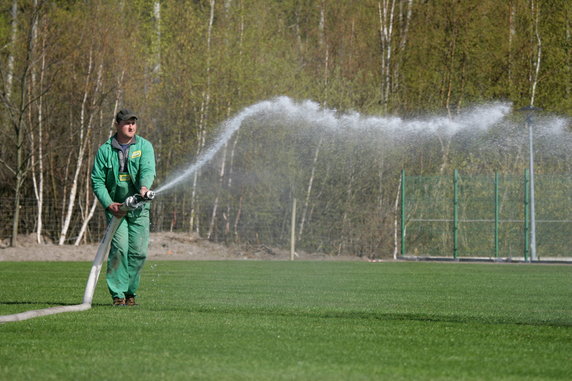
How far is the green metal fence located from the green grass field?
18.1 metres

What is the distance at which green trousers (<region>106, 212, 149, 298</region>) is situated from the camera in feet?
37.7

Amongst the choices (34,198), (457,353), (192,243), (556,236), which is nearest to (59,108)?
(34,198)

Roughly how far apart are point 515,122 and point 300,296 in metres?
26.5

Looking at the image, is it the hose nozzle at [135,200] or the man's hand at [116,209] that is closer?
the hose nozzle at [135,200]

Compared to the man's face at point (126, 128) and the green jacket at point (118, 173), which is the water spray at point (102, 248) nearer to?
the green jacket at point (118, 173)

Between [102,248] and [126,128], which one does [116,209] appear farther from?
[126,128]

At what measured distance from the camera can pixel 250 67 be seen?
3653 centimetres

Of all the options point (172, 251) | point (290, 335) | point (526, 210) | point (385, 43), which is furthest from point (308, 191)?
point (290, 335)

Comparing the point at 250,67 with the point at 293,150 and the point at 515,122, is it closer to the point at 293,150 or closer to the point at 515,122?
the point at 293,150

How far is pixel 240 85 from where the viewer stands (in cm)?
3638

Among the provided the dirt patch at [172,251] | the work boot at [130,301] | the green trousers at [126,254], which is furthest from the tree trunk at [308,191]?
the green trousers at [126,254]

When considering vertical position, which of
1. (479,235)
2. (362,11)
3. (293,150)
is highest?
(362,11)

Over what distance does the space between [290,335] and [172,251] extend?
23898 mm

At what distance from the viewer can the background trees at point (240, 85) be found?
112 ft
